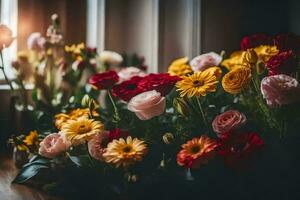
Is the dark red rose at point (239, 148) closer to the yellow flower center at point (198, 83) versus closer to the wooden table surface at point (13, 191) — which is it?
the yellow flower center at point (198, 83)

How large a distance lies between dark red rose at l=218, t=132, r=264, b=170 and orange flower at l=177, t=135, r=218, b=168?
0.02 m

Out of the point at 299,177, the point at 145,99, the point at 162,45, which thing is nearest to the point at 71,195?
the point at 145,99

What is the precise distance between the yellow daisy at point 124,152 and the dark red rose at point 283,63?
28cm

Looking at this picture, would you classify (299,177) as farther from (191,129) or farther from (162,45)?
(162,45)

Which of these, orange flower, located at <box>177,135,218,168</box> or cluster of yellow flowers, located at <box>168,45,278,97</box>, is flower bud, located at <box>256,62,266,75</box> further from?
orange flower, located at <box>177,135,218,168</box>

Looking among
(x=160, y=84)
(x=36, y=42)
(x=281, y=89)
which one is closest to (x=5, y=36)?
(x=36, y=42)

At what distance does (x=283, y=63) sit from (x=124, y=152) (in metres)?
0.33

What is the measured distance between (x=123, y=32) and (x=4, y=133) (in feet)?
1.64

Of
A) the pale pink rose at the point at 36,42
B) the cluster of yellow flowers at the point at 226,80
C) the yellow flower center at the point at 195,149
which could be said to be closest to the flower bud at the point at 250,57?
the cluster of yellow flowers at the point at 226,80

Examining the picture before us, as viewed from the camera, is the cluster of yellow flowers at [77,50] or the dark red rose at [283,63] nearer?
the dark red rose at [283,63]

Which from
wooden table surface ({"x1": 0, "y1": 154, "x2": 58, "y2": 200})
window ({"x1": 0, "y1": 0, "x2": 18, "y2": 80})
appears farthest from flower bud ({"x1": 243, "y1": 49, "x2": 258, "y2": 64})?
window ({"x1": 0, "y1": 0, "x2": 18, "y2": 80})

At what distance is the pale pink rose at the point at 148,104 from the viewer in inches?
37.8

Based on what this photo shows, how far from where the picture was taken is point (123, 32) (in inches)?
65.7

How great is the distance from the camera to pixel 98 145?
38.6 inches
